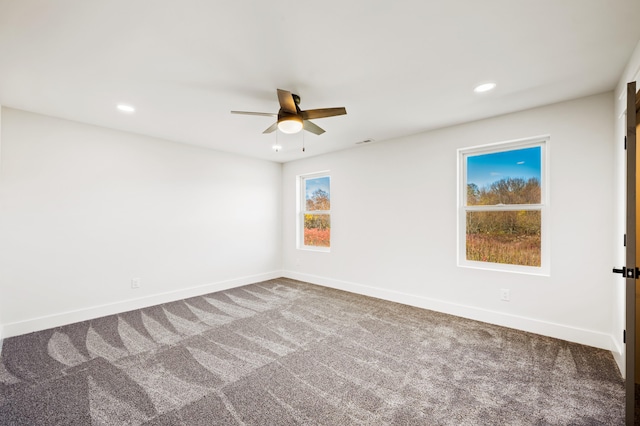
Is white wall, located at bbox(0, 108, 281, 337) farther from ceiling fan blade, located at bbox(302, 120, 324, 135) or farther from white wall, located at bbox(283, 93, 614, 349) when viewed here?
ceiling fan blade, located at bbox(302, 120, 324, 135)

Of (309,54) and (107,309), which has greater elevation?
(309,54)

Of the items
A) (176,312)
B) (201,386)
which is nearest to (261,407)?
(201,386)

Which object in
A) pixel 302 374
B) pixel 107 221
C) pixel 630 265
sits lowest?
pixel 302 374

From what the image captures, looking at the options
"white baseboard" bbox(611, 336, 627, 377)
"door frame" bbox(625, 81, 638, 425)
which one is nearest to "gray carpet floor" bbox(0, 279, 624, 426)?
"white baseboard" bbox(611, 336, 627, 377)

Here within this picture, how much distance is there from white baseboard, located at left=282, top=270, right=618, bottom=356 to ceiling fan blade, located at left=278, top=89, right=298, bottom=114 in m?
3.09

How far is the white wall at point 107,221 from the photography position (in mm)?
3049

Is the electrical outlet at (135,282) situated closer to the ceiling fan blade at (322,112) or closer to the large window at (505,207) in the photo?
the ceiling fan blade at (322,112)

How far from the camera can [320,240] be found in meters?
5.39

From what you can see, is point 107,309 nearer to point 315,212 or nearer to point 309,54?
point 315,212

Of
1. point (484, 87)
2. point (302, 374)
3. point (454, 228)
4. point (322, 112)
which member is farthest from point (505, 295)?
point (322, 112)

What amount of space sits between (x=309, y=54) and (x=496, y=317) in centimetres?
348

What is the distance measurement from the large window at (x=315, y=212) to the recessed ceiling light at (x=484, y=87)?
296 centimetres

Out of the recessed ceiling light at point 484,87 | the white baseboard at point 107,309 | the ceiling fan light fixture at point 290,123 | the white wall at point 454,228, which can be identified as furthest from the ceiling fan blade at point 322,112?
the white baseboard at point 107,309

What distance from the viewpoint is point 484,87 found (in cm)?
256
